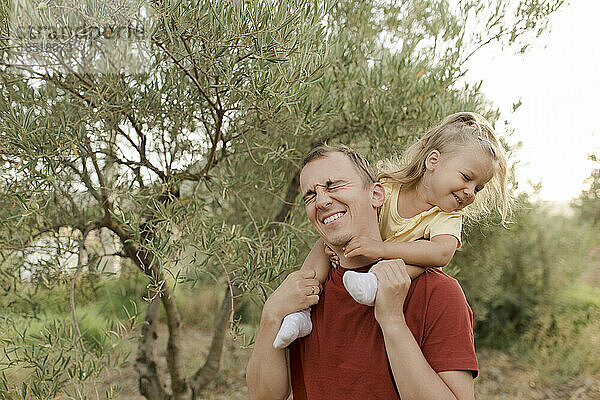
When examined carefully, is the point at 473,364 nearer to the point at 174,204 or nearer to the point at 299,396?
the point at 299,396

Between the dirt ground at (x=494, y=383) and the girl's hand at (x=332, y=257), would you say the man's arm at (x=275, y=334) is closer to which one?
the girl's hand at (x=332, y=257)

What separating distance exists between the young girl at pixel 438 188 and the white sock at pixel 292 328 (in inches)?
1.7

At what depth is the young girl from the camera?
81.0 inches

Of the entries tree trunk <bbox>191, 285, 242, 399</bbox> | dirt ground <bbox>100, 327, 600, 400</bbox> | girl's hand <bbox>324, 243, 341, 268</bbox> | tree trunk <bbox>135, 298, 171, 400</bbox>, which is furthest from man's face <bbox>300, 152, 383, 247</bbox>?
dirt ground <bbox>100, 327, 600, 400</bbox>

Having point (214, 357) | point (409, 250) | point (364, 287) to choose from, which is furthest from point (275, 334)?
point (214, 357)

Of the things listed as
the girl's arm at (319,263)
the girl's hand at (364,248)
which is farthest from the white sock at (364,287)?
the girl's arm at (319,263)

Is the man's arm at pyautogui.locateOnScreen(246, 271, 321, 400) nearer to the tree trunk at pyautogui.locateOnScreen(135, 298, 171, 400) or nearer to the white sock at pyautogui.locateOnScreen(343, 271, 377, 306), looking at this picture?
the white sock at pyautogui.locateOnScreen(343, 271, 377, 306)

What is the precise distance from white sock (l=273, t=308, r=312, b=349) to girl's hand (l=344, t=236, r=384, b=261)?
26 cm

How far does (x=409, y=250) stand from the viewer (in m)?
1.93

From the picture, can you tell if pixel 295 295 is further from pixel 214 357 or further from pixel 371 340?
pixel 214 357

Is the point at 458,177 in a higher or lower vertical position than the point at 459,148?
lower

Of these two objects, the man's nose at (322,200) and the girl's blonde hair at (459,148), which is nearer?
the man's nose at (322,200)

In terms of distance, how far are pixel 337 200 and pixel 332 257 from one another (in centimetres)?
27

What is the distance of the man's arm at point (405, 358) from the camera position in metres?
1.56
